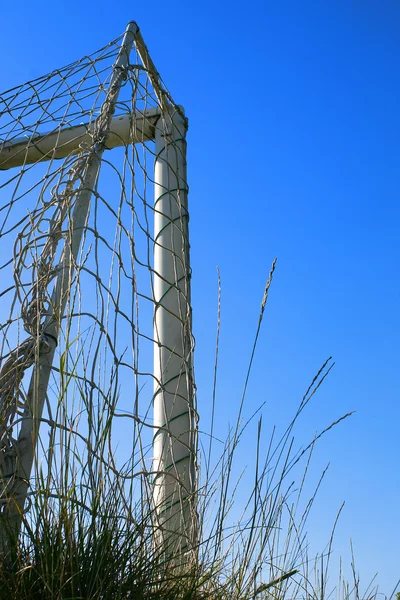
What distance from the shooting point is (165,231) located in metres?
1.76

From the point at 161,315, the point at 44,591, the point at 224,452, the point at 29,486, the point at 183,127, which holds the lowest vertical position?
the point at 44,591

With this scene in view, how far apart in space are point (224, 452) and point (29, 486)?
0.41 metres

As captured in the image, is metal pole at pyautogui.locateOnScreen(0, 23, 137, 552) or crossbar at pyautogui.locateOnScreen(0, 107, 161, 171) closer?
metal pole at pyautogui.locateOnScreen(0, 23, 137, 552)

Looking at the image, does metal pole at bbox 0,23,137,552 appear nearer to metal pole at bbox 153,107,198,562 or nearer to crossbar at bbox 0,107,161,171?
metal pole at bbox 153,107,198,562

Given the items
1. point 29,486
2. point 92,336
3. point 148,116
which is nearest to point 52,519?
point 29,486

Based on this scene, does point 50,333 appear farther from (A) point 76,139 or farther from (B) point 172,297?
(A) point 76,139

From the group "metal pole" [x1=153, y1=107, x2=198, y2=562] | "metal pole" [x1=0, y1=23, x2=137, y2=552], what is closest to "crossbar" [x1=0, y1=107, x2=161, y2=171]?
"metal pole" [x1=153, y1=107, x2=198, y2=562]

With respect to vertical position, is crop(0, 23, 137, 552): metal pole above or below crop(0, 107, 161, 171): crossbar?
below

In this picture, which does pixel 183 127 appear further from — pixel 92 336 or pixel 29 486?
pixel 29 486

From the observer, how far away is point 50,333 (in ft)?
3.01

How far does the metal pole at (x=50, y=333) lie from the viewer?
2.54 ft

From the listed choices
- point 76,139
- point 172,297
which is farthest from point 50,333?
point 76,139

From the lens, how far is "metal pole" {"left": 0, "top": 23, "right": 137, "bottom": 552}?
773mm

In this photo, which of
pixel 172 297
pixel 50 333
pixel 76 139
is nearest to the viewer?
pixel 50 333
